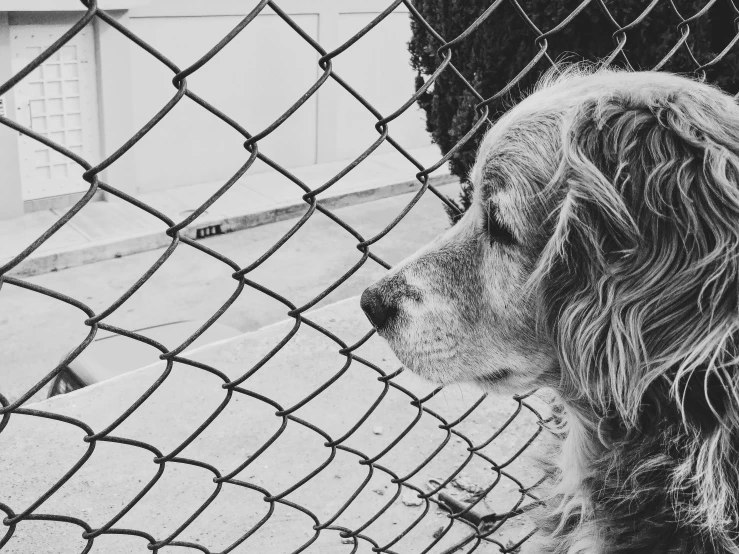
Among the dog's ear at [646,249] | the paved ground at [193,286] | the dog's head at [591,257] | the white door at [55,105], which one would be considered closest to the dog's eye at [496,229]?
the dog's head at [591,257]

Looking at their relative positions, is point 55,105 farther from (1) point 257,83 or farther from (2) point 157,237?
(1) point 257,83

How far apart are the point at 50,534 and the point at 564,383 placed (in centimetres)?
155

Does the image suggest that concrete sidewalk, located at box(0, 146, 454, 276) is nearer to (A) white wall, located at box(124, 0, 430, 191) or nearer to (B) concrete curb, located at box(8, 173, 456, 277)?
(B) concrete curb, located at box(8, 173, 456, 277)

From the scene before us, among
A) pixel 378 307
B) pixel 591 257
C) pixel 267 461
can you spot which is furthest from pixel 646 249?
pixel 267 461

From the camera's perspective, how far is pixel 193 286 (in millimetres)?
7660

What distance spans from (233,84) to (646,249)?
938 cm

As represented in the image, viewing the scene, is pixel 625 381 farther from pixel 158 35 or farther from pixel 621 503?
pixel 158 35

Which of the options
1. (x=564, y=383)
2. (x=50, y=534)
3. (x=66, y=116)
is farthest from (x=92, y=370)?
(x=66, y=116)

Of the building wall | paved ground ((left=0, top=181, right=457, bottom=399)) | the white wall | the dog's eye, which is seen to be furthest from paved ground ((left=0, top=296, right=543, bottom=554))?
the white wall

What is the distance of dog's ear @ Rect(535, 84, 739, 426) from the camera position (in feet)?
4.87

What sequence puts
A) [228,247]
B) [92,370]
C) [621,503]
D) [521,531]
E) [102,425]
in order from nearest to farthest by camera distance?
[621,503]
[521,531]
[102,425]
[92,370]
[228,247]

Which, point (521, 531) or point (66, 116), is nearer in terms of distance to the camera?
point (521, 531)

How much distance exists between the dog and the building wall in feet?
25.9

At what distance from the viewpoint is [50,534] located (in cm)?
233
